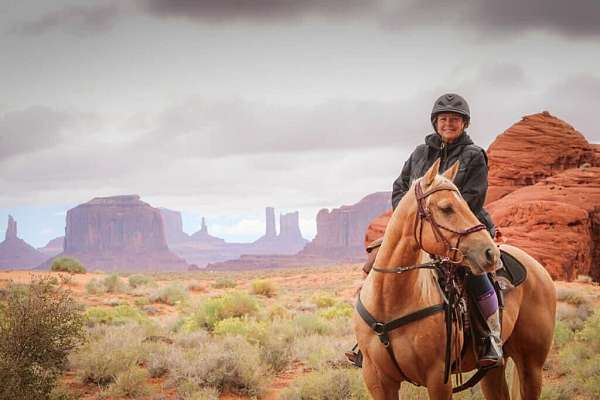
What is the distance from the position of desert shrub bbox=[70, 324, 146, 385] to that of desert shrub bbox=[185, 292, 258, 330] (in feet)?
10.1

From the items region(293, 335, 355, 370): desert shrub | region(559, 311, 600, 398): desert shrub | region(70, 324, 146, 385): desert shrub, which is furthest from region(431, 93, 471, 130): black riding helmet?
region(70, 324, 146, 385): desert shrub

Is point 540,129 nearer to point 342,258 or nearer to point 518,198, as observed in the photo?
point 518,198

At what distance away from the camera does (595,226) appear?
23.4 metres

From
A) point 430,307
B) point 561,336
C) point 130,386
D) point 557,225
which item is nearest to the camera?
point 430,307

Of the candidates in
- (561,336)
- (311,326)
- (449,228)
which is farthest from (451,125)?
(311,326)

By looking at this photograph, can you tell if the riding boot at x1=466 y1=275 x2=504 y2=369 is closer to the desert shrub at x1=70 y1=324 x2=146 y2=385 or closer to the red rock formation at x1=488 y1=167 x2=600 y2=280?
the desert shrub at x1=70 y1=324 x2=146 y2=385

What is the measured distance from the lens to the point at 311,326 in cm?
1234

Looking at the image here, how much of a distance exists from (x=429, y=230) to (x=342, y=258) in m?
142

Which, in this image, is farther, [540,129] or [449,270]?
[540,129]

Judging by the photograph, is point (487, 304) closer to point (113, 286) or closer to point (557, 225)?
point (557, 225)

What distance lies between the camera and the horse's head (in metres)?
3.53

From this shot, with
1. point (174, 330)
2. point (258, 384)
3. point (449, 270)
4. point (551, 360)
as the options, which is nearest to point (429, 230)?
point (449, 270)

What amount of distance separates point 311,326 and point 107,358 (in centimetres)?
511

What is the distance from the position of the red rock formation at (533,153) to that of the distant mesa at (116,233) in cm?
13665
